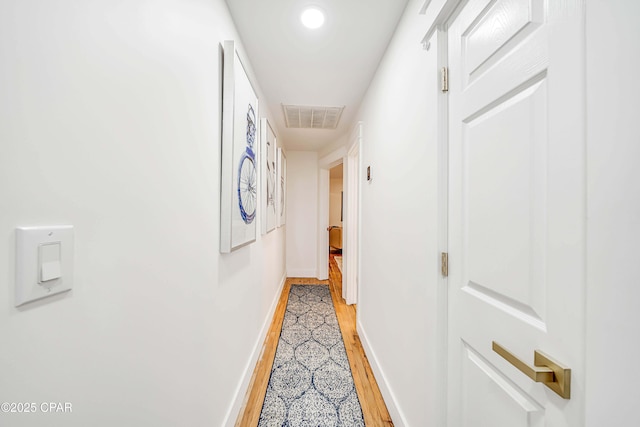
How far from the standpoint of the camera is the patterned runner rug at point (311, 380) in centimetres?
147

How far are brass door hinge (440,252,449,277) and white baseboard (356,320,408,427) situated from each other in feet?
2.97

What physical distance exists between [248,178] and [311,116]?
5.16ft

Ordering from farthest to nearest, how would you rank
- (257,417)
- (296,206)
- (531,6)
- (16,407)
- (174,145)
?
1. (296,206)
2. (257,417)
3. (174,145)
4. (531,6)
5. (16,407)

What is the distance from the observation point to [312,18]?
1.44 metres

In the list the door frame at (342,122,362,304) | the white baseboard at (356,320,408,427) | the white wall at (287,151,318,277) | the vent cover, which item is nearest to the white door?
the white baseboard at (356,320,408,427)

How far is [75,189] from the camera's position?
0.50m

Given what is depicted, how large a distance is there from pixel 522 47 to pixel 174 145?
42.1 inches

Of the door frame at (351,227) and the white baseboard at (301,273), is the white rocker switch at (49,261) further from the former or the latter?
the white baseboard at (301,273)

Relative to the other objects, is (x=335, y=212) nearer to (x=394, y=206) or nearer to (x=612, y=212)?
(x=394, y=206)

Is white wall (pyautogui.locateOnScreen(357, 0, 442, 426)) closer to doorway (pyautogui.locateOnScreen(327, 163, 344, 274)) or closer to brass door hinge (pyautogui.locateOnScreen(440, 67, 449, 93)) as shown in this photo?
brass door hinge (pyautogui.locateOnScreen(440, 67, 449, 93))

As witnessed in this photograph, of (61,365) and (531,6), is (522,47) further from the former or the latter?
(61,365)

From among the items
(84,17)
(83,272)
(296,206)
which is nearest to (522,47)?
(84,17)

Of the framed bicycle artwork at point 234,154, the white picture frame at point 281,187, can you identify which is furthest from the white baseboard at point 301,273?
the framed bicycle artwork at point 234,154

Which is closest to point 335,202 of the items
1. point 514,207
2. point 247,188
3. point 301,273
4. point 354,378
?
point 301,273
